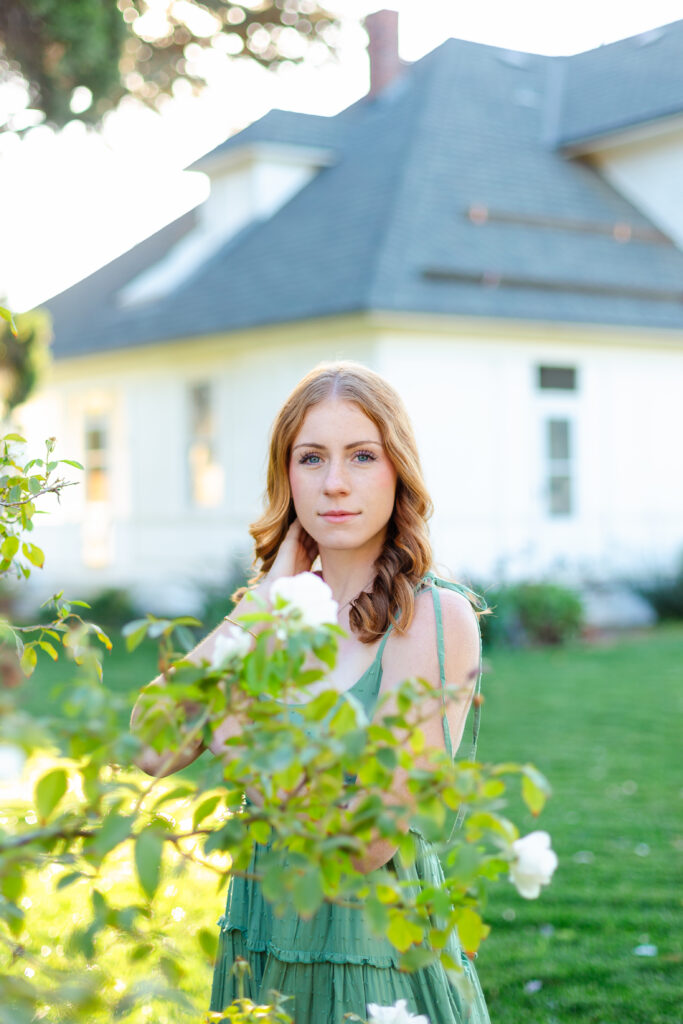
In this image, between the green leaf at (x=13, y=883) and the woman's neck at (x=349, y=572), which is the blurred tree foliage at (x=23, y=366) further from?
the green leaf at (x=13, y=883)

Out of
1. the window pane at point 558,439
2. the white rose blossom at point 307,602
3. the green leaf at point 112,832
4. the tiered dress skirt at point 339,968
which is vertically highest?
the white rose blossom at point 307,602

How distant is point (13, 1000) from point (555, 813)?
5953 millimetres

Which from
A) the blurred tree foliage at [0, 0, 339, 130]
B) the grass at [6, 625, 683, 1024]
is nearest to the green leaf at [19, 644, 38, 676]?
the grass at [6, 625, 683, 1024]

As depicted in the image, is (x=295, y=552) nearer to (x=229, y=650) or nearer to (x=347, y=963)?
(x=347, y=963)

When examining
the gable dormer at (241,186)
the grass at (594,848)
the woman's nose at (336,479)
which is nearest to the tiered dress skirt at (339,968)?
the woman's nose at (336,479)

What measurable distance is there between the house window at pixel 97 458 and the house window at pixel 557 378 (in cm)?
633

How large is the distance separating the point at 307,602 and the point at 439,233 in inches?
523

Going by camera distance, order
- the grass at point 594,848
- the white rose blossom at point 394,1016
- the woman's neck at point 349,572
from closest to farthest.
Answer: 1. the white rose blossom at point 394,1016
2. the woman's neck at point 349,572
3. the grass at point 594,848

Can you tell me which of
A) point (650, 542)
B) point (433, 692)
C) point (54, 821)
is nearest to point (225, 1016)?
point (54, 821)

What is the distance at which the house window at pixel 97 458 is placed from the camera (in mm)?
17250

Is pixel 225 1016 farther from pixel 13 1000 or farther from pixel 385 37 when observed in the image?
pixel 385 37

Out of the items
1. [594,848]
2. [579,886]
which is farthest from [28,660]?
[594,848]

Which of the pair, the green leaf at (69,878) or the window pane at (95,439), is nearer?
the green leaf at (69,878)

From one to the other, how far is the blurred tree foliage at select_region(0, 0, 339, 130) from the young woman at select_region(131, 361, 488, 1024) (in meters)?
10.3
